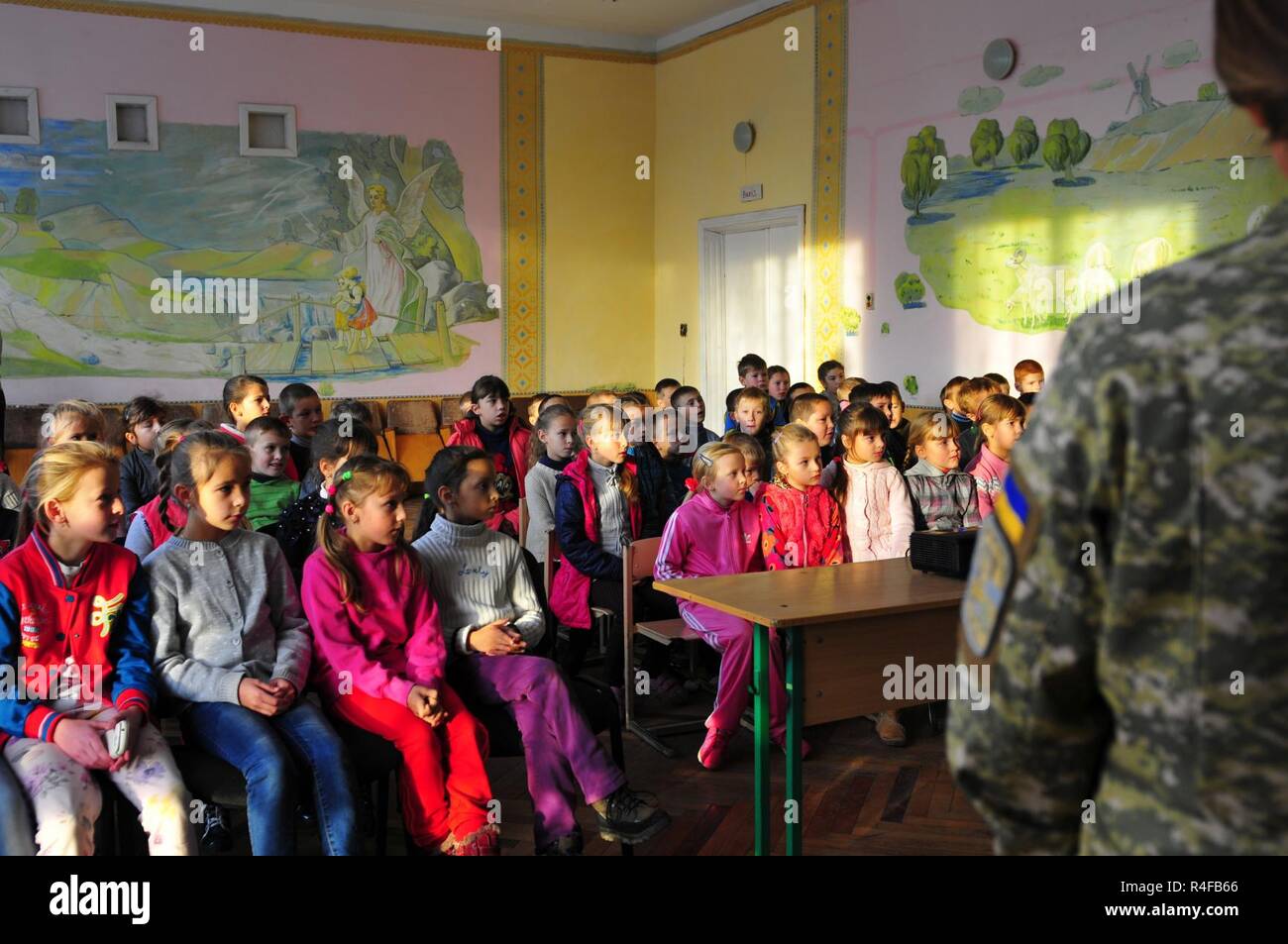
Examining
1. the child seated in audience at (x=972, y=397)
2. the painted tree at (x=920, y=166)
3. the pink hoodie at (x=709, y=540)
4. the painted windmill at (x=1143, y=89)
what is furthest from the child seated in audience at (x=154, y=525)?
the painted tree at (x=920, y=166)

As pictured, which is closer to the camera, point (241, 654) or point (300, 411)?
point (241, 654)

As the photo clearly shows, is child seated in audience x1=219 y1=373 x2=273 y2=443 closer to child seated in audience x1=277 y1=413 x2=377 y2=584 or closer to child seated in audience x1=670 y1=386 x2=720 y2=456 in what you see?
child seated in audience x1=277 y1=413 x2=377 y2=584

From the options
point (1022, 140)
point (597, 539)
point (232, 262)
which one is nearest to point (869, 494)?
point (597, 539)

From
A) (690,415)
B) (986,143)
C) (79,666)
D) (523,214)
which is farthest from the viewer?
(523,214)

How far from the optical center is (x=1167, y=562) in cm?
99

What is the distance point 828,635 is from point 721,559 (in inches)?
47.8

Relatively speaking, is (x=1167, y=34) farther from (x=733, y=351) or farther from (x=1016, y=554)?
(x=1016, y=554)

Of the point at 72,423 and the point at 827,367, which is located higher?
the point at 827,367

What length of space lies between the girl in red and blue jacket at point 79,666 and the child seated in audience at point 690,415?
13.4ft

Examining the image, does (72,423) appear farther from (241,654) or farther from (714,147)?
(714,147)

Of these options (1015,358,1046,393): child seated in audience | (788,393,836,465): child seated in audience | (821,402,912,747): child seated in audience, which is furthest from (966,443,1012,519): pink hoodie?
(1015,358,1046,393): child seated in audience

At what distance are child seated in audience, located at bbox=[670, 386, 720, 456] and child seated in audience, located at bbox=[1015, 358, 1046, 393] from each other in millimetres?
1923
